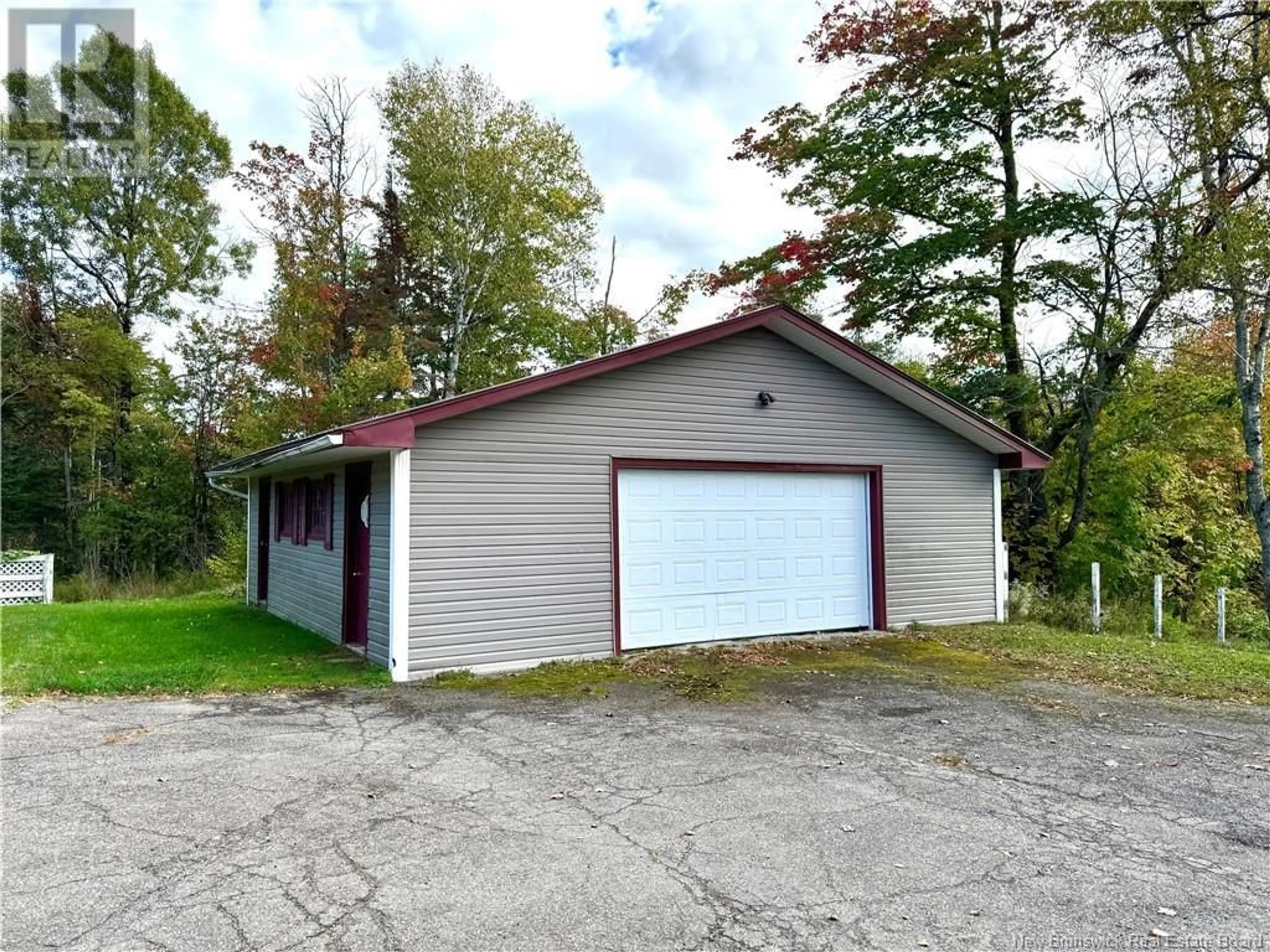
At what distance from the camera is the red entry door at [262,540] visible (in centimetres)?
1224

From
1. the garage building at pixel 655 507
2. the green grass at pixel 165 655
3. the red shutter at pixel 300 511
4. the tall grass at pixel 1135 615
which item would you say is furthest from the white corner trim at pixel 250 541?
the tall grass at pixel 1135 615

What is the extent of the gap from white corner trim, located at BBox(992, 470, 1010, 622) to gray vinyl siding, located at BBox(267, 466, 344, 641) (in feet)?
27.1

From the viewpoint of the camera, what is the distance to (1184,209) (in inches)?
398

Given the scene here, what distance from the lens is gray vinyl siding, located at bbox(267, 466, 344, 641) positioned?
8664mm

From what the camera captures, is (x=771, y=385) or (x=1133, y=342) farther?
(x=1133, y=342)

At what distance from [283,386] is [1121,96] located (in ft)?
54.8

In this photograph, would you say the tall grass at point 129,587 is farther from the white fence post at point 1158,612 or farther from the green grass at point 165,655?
the white fence post at point 1158,612

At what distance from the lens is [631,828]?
3615mm

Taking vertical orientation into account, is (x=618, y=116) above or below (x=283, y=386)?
above

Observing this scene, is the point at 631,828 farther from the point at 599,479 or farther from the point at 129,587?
the point at 129,587

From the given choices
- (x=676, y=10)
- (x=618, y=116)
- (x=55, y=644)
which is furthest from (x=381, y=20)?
(x=55, y=644)

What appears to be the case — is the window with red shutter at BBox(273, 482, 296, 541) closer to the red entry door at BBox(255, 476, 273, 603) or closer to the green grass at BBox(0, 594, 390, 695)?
the red entry door at BBox(255, 476, 273, 603)

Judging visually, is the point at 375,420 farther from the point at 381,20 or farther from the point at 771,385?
the point at 381,20

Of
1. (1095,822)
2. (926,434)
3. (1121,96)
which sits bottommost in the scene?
(1095,822)
